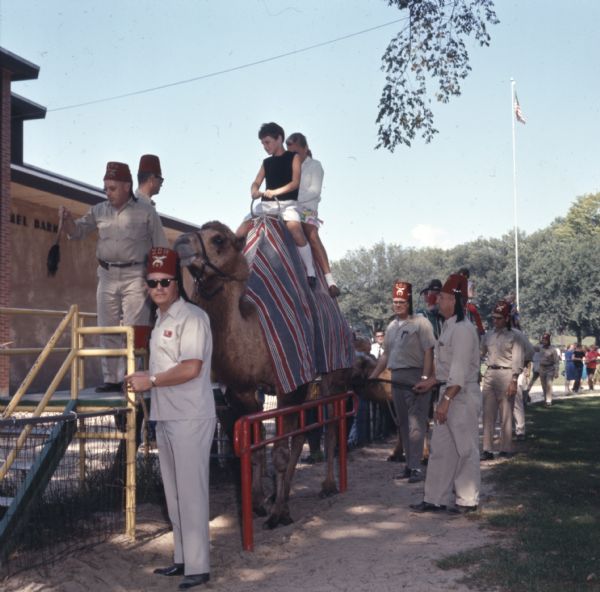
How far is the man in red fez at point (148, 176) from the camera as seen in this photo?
301 inches

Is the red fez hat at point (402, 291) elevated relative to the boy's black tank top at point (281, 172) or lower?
lower

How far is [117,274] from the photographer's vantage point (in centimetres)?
729

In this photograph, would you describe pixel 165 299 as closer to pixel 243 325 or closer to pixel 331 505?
pixel 243 325

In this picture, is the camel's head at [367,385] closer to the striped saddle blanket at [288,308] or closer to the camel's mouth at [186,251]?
the striped saddle blanket at [288,308]

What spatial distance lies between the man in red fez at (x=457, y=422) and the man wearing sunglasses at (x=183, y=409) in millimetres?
3000

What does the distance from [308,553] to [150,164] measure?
3.76 meters

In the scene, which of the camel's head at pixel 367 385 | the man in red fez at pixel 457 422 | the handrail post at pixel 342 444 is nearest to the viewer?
the man in red fez at pixel 457 422

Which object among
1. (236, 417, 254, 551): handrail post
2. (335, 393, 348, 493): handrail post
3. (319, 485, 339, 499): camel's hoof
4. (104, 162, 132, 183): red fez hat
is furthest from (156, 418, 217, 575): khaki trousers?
(335, 393, 348, 493): handrail post

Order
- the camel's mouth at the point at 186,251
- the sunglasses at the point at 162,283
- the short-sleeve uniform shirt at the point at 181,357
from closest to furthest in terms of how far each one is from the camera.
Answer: the short-sleeve uniform shirt at the point at 181,357, the sunglasses at the point at 162,283, the camel's mouth at the point at 186,251

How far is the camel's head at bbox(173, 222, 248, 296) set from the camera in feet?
21.4

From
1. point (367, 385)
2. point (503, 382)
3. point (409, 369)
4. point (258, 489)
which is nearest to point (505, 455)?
point (503, 382)

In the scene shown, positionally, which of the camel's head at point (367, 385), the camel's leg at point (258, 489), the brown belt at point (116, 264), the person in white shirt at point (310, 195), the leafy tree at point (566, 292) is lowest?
the camel's leg at point (258, 489)

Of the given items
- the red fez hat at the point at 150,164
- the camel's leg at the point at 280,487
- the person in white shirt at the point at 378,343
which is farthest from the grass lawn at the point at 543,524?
the person in white shirt at the point at 378,343

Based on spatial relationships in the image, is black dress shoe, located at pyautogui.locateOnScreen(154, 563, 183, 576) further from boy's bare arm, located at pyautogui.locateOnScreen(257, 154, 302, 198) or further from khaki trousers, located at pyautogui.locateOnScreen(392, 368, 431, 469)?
khaki trousers, located at pyautogui.locateOnScreen(392, 368, 431, 469)
